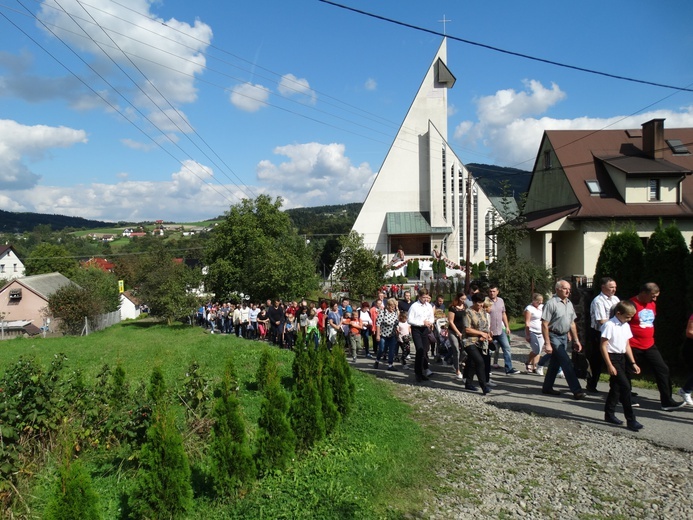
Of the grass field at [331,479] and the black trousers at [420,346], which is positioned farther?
the black trousers at [420,346]

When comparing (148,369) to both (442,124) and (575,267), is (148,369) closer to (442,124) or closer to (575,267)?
(575,267)

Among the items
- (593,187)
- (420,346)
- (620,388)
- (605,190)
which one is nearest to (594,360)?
(620,388)

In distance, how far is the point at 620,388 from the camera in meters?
7.27

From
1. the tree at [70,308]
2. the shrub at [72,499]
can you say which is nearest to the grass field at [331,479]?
the shrub at [72,499]

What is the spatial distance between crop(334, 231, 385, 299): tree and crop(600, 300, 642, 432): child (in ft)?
84.4

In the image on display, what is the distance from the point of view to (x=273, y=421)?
5855 mm

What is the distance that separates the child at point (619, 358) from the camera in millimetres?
7234

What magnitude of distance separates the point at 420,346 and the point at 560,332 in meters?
2.99

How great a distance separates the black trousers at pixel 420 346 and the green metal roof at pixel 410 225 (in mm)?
48614

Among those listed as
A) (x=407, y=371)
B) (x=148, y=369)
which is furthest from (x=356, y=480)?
(x=148, y=369)

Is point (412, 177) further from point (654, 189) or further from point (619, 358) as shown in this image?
point (619, 358)

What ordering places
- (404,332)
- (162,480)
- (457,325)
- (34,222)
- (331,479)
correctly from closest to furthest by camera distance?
(162,480)
(331,479)
(457,325)
(404,332)
(34,222)

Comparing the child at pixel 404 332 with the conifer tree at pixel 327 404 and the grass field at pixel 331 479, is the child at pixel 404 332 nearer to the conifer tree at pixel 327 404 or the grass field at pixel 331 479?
the grass field at pixel 331 479

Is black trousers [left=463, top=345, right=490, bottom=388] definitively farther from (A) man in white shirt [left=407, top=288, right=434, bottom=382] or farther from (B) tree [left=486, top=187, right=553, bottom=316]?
(B) tree [left=486, top=187, right=553, bottom=316]
